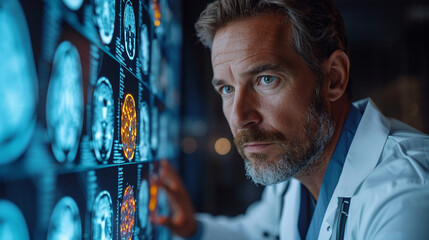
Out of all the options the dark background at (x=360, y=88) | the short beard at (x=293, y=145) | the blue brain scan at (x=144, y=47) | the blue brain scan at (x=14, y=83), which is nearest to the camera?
the blue brain scan at (x=14, y=83)

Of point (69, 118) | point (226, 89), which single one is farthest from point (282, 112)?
point (69, 118)

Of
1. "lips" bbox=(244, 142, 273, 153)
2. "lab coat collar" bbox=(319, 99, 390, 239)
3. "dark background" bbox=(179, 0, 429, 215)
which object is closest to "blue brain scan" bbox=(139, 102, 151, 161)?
"lips" bbox=(244, 142, 273, 153)

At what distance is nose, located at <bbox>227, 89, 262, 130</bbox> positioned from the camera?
0.82 m

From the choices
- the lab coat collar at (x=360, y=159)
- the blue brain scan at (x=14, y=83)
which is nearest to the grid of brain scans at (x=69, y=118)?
the blue brain scan at (x=14, y=83)

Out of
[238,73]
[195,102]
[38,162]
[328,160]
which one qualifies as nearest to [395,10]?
[195,102]

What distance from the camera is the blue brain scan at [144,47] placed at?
736mm

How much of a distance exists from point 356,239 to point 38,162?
2.37ft

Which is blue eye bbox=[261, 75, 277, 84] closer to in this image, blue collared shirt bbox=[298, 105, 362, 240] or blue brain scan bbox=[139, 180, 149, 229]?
blue collared shirt bbox=[298, 105, 362, 240]

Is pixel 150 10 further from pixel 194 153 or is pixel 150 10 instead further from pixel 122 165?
pixel 194 153

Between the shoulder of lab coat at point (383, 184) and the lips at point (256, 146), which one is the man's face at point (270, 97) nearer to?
the lips at point (256, 146)

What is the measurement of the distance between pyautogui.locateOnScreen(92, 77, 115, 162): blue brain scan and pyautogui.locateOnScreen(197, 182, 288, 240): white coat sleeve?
0.91m

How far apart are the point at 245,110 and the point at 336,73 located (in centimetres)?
30

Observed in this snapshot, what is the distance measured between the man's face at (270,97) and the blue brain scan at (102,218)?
1.35ft

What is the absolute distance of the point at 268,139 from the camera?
837 millimetres
